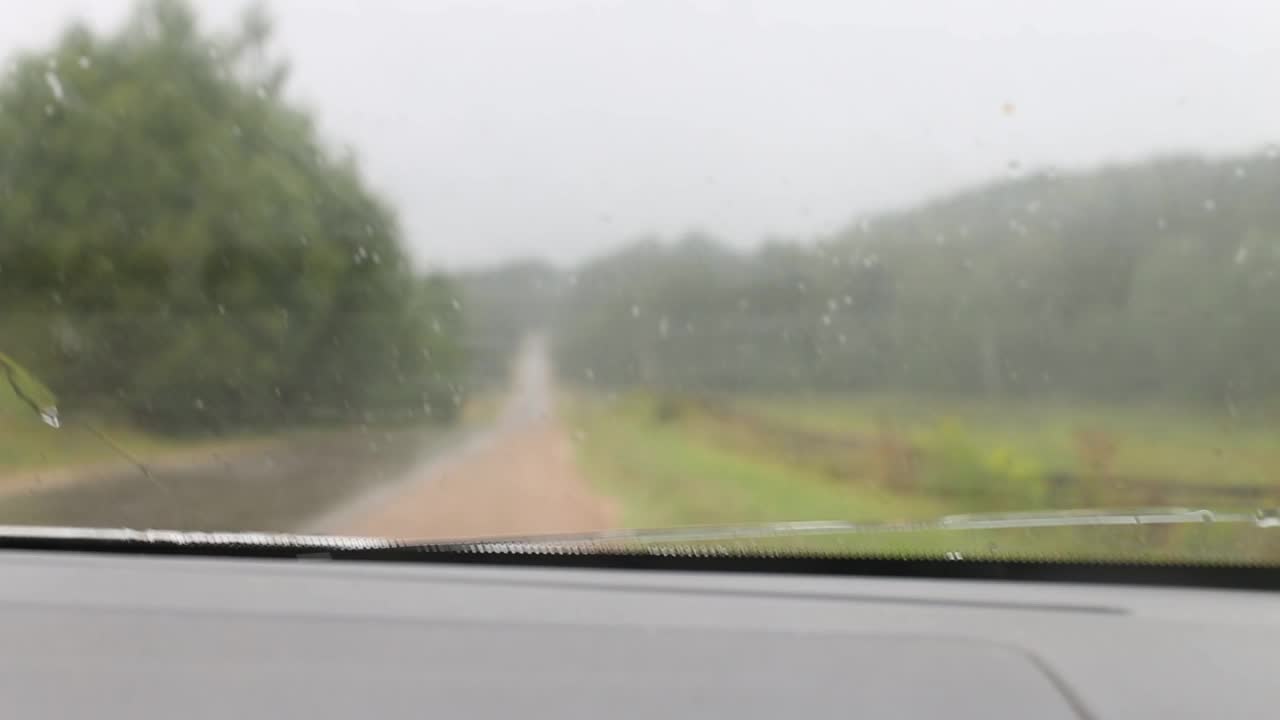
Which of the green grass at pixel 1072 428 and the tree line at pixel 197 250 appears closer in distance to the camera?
the green grass at pixel 1072 428

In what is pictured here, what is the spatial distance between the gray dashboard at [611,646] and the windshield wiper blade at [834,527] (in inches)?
3.5

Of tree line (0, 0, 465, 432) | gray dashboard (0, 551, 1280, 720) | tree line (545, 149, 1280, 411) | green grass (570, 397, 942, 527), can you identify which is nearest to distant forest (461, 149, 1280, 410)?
tree line (545, 149, 1280, 411)

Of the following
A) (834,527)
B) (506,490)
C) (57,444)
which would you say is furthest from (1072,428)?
(57,444)

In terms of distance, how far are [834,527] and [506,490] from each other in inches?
38.3

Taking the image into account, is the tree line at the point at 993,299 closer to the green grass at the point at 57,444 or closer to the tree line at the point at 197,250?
the tree line at the point at 197,250

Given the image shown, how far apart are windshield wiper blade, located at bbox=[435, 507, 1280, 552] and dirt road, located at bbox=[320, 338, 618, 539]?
0.24 ft

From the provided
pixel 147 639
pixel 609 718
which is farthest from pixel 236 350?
pixel 609 718

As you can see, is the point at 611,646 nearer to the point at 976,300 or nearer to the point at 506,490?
the point at 506,490

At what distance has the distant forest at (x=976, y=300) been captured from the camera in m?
2.94

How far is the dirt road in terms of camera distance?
9.45ft

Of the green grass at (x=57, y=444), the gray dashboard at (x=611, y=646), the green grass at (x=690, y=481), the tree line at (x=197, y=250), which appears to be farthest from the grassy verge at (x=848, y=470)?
the green grass at (x=57, y=444)

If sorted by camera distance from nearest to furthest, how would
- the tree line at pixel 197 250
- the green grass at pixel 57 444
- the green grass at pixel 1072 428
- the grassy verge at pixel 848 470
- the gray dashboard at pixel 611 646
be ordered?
the gray dashboard at pixel 611 646, the grassy verge at pixel 848 470, the green grass at pixel 1072 428, the green grass at pixel 57 444, the tree line at pixel 197 250

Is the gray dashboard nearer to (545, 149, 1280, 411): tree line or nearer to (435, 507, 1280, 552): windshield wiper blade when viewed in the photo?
(435, 507, 1280, 552): windshield wiper blade

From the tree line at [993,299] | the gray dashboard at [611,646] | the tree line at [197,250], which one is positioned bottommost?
the gray dashboard at [611,646]
